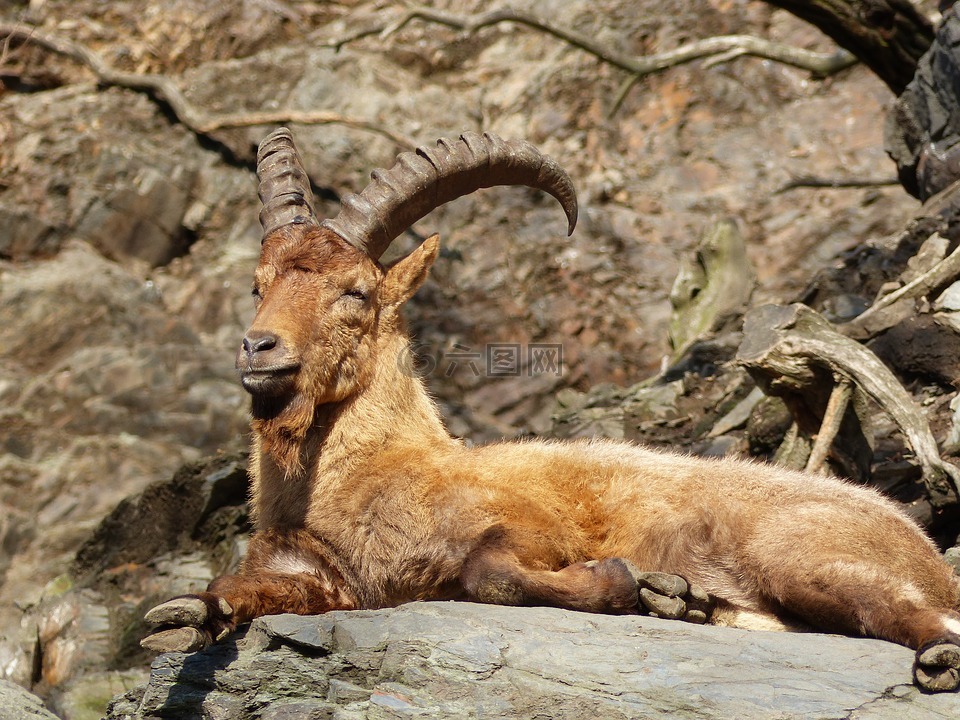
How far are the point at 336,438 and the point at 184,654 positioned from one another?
1698 millimetres

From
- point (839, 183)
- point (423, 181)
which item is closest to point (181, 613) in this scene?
point (423, 181)

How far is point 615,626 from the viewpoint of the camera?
16.3ft

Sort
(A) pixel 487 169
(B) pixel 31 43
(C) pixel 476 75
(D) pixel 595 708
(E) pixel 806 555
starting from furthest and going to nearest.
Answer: (C) pixel 476 75, (B) pixel 31 43, (A) pixel 487 169, (E) pixel 806 555, (D) pixel 595 708

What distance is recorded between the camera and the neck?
6.18m

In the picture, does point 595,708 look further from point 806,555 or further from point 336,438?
point 336,438

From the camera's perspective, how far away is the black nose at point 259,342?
5.94 metres

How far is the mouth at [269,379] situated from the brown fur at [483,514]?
0.5 inches

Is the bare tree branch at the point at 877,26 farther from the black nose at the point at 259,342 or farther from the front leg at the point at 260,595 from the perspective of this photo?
the front leg at the point at 260,595

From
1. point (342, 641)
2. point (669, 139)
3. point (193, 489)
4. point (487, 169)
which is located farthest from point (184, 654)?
point (669, 139)

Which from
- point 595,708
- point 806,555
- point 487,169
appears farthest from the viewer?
point 487,169

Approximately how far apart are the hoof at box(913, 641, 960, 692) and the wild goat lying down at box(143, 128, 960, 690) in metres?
0.10

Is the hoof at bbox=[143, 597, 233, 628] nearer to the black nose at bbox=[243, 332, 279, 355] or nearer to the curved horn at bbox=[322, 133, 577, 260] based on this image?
the black nose at bbox=[243, 332, 279, 355]

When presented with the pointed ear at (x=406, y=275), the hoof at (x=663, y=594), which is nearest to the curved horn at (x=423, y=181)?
the pointed ear at (x=406, y=275)

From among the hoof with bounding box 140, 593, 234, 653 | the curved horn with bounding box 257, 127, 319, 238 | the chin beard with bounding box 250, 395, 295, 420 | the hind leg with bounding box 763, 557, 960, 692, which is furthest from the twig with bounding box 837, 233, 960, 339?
the hoof with bounding box 140, 593, 234, 653
